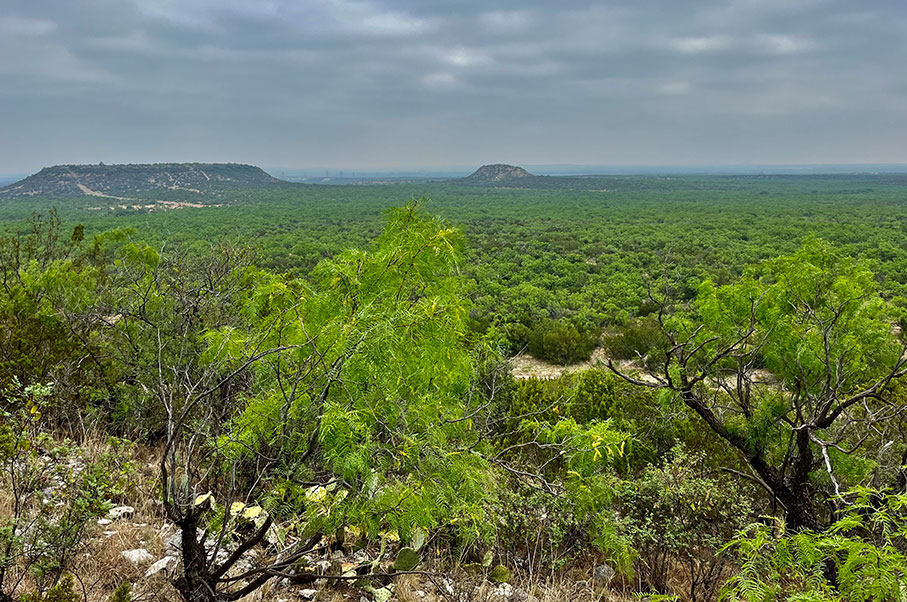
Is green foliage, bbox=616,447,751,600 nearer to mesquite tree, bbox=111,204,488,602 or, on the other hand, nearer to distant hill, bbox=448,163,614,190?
mesquite tree, bbox=111,204,488,602

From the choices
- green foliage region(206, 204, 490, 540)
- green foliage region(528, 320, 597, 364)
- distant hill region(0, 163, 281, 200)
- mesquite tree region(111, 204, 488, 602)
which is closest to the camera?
mesquite tree region(111, 204, 488, 602)

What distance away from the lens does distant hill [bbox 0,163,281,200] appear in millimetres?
124938

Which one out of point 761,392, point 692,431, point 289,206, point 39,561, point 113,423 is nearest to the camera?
point 39,561

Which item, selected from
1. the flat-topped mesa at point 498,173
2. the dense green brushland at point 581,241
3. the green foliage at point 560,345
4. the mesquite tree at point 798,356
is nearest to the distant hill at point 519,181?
the flat-topped mesa at point 498,173

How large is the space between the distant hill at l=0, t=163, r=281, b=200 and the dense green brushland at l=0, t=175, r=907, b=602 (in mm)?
131512

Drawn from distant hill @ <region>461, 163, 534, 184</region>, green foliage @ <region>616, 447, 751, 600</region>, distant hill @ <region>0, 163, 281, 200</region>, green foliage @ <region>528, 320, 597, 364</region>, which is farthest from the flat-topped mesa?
green foliage @ <region>616, 447, 751, 600</region>

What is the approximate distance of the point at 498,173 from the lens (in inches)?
7530

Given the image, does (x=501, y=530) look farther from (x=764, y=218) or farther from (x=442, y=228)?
(x=764, y=218)

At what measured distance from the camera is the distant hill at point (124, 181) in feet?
410

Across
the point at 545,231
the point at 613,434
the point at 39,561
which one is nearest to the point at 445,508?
the point at 613,434

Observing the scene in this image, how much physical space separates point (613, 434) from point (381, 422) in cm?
164

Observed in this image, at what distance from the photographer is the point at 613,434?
3.43 meters

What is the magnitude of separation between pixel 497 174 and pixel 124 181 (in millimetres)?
119414

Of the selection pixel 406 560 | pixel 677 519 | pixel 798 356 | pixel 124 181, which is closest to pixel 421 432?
pixel 406 560
